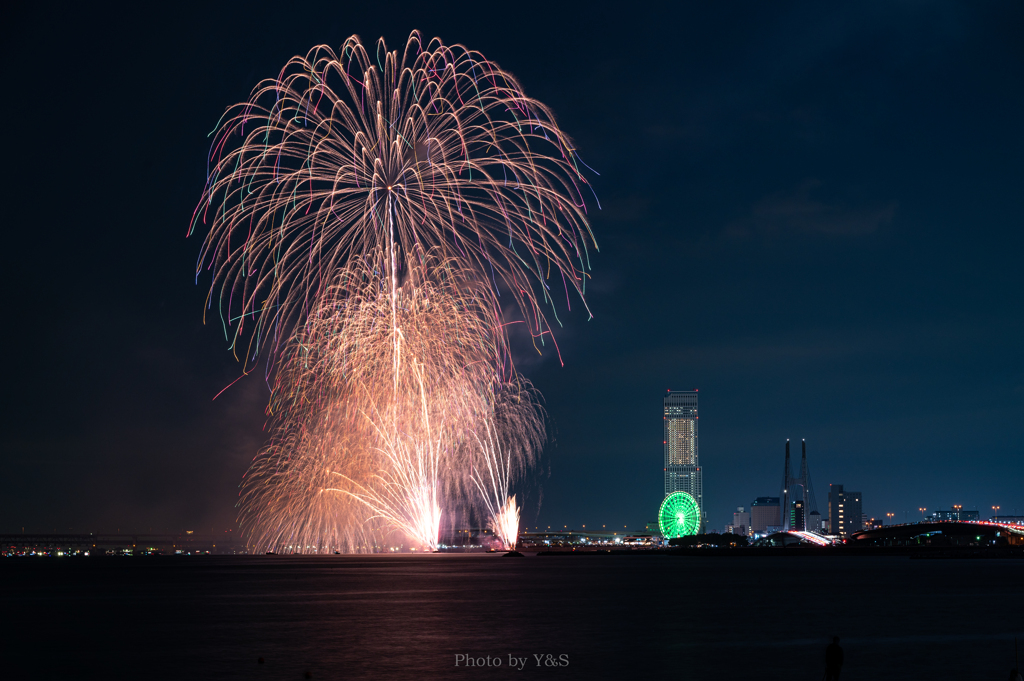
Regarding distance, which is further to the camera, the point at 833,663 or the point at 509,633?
the point at 509,633

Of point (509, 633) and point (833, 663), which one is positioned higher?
point (833, 663)

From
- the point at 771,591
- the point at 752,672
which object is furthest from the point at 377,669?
the point at 771,591

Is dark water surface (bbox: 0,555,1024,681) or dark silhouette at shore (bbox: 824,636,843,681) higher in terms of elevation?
dark silhouette at shore (bbox: 824,636,843,681)

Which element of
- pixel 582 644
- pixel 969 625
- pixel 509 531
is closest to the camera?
pixel 582 644

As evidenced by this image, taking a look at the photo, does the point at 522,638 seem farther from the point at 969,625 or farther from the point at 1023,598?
the point at 1023,598

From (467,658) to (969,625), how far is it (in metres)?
27.2

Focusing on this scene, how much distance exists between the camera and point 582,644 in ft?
116

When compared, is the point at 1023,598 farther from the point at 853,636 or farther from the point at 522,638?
the point at 522,638

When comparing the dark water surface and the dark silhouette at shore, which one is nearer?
the dark silhouette at shore

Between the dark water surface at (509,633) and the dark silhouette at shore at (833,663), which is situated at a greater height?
the dark silhouette at shore at (833,663)

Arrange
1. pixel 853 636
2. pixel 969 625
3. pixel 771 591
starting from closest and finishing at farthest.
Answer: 1. pixel 853 636
2. pixel 969 625
3. pixel 771 591

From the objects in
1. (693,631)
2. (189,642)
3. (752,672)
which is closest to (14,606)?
(189,642)

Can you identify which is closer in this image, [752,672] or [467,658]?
[752,672]

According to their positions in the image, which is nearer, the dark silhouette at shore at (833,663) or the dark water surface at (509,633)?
the dark silhouette at shore at (833,663)
